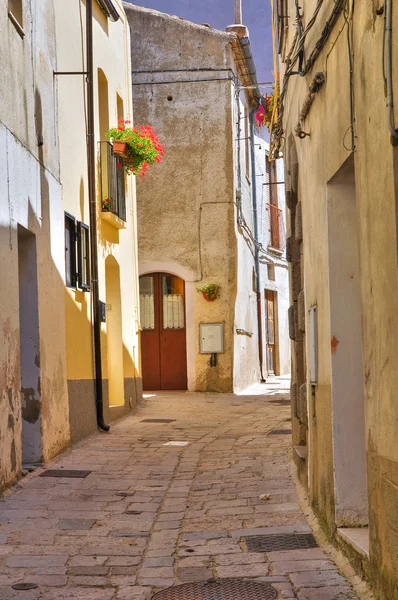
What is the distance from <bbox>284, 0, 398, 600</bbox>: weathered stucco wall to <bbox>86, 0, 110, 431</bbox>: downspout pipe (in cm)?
619

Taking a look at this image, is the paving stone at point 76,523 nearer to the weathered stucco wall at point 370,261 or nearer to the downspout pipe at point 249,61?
the weathered stucco wall at point 370,261

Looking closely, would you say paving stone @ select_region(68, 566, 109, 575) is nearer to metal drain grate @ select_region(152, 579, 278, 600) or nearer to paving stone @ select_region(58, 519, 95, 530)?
metal drain grate @ select_region(152, 579, 278, 600)

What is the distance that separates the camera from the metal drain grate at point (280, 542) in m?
5.68

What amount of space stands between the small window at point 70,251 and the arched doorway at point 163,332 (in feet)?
25.9

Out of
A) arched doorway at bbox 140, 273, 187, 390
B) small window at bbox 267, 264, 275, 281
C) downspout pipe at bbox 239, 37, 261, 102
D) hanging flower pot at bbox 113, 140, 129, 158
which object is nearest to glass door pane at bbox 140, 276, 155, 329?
arched doorway at bbox 140, 273, 187, 390

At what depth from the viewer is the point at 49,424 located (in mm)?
9406

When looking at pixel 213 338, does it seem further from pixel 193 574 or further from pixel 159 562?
pixel 193 574

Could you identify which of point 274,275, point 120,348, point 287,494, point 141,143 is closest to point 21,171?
point 287,494

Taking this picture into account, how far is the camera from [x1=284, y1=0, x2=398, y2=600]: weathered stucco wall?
388 cm

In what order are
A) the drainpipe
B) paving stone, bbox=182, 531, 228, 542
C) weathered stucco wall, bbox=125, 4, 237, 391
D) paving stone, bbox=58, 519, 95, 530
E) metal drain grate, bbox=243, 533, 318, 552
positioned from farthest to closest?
the drainpipe
weathered stucco wall, bbox=125, 4, 237, 391
paving stone, bbox=58, 519, 95, 530
paving stone, bbox=182, 531, 228, 542
metal drain grate, bbox=243, 533, 318, 552

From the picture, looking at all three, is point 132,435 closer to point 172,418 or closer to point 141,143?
point 172,418

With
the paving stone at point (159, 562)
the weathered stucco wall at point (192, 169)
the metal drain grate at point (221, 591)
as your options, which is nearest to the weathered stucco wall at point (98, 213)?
the weathered stucco wall at point (192, 169)

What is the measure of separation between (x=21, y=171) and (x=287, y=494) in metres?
3.84

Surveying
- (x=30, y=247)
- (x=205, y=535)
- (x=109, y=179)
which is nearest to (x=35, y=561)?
(x=205, y=535)
